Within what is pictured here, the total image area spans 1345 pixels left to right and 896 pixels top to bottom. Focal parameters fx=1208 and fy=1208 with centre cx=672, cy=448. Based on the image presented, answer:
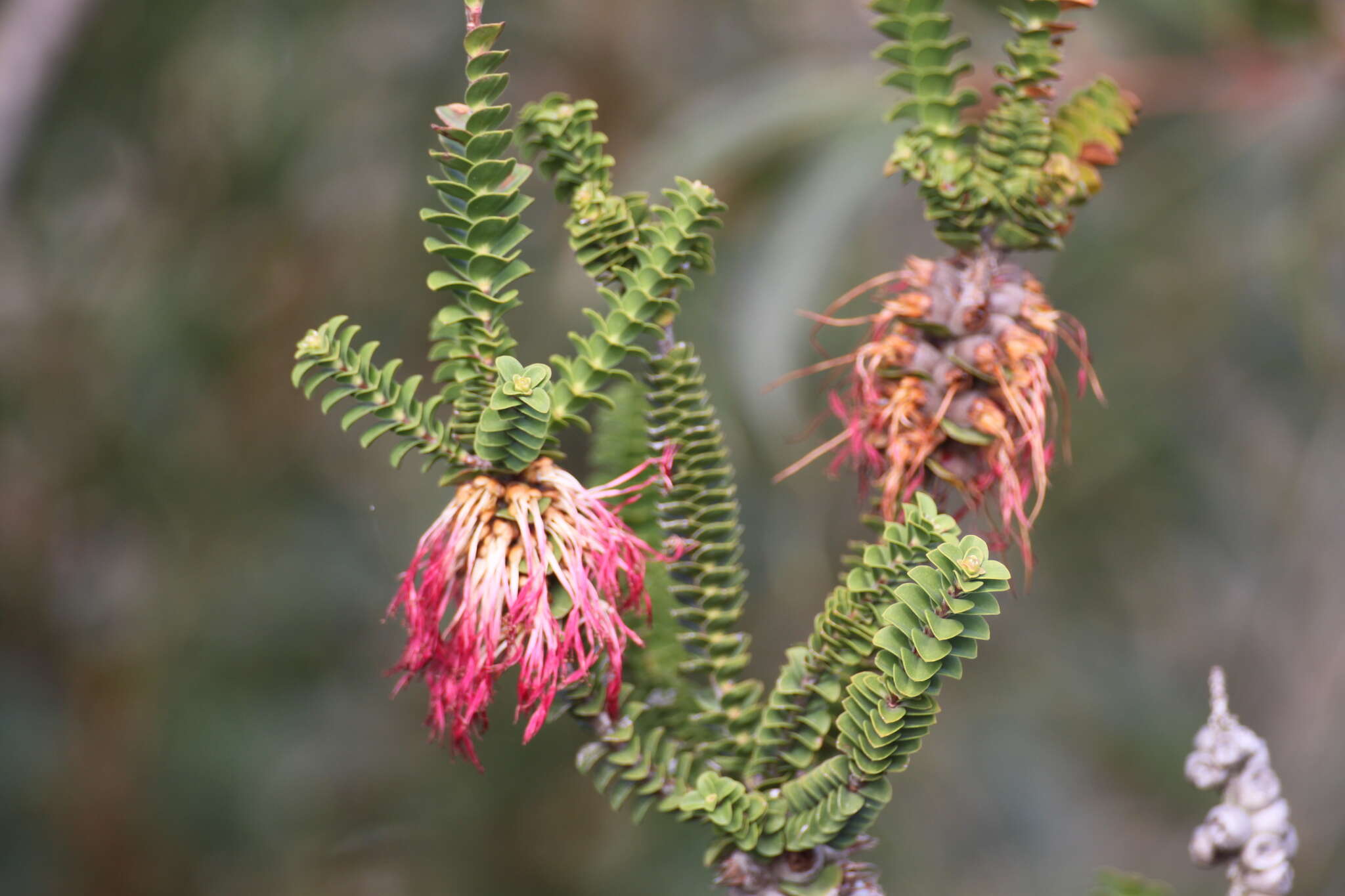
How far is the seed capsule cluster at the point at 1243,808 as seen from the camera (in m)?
0.58

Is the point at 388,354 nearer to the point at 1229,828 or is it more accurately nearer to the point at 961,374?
the point at 961,374

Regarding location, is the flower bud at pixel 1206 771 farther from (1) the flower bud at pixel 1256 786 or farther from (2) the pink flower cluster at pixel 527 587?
(2) the pink flower cluster at pixel 527 587

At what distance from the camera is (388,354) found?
7.88ft

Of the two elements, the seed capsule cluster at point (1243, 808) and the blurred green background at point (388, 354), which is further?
the blurred green background at point (388, 354)


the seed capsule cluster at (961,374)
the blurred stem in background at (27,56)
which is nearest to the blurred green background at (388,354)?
the blurred stem in background at (27,56)

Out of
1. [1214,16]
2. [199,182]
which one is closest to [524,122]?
[1214,16]

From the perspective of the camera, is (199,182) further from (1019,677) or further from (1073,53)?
(1019,677)

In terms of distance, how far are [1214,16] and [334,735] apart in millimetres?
2203

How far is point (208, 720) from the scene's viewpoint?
7.35 ft

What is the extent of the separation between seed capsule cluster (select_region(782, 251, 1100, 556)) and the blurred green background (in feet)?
3.93

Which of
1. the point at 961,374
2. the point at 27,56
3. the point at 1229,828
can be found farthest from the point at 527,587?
the point at 27,56

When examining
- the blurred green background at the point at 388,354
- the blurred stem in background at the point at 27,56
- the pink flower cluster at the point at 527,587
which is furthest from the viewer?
the blurred green background at the point at 388,354

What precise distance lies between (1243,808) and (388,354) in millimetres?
2029

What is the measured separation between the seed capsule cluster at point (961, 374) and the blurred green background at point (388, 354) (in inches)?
47.2
